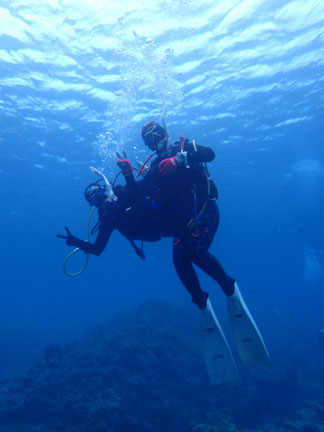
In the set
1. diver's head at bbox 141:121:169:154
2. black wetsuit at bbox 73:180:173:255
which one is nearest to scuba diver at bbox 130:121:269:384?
diver's head at bbox 141:121:169:154

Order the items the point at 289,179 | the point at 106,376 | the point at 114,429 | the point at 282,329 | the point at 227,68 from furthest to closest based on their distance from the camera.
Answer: the point at 289,179 < the point at 282,329 < the point at 227,68 < the point at 106,376 < the point at 114,429

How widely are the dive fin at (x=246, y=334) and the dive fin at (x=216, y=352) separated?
1.01 feet

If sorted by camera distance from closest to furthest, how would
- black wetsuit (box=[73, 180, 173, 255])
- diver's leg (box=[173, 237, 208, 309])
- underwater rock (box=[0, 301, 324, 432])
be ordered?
diver's leg (box=[173, 237, 208, 309]) < black wetsuit (box=[73, 180, 173, 255]) < underwater rock (box=[0, 301, 324, 432])

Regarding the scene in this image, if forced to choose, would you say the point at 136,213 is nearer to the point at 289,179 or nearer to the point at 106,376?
the point at 106,376

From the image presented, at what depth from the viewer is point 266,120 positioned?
2333cm

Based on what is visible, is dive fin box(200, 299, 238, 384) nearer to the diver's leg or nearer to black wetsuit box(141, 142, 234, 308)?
black wetsuit box(141, 142, 234, 308)

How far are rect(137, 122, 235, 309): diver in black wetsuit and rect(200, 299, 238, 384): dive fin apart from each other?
1.03ft

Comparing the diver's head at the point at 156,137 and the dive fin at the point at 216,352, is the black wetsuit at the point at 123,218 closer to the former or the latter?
the diver's head at the point at 156,137

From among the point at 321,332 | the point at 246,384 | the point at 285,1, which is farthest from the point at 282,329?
the point at 285,1

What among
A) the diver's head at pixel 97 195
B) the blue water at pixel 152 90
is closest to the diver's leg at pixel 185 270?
the diver's head at pixel 97 195

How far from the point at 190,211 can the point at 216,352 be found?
2.61 meters

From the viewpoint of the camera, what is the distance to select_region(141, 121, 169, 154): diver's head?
520cm

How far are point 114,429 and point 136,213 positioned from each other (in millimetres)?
7453

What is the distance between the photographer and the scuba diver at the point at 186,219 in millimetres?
4703
